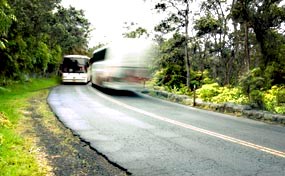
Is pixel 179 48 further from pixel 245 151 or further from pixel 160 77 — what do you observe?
pixel 245 151

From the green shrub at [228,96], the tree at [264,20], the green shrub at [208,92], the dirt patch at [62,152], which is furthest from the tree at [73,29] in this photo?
the dirt patch at [62,152]

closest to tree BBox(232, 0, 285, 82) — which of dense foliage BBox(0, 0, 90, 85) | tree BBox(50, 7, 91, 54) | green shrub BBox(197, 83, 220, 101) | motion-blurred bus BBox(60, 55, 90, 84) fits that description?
green shrub BBox(197, 83, 220, 101)

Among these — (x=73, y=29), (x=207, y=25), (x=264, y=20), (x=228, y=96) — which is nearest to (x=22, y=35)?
(x=207, y=25)

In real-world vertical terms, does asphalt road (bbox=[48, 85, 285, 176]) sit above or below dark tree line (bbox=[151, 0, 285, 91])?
below

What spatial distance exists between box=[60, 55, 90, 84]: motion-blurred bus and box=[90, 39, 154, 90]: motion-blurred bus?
15.3 metres

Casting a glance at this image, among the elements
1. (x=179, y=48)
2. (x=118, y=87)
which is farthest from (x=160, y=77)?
(x=118, y=87)

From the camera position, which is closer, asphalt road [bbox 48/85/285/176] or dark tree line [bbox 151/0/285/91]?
asphalt road [bbox 48/85/285/176]

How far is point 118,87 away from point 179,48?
9.14 metres

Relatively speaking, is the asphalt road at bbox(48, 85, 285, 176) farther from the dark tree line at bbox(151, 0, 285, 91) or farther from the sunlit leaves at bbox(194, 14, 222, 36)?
the sunlit leaves at bbox(194, 14, 222, 36)

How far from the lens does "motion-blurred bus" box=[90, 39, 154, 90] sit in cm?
2269

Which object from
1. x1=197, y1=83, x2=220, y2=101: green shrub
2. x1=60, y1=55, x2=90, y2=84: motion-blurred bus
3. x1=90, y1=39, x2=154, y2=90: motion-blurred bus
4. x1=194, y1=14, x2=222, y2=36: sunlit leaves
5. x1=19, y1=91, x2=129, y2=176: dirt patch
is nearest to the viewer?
x1=19, y1=91, x2=129, y2=176: dirt patch

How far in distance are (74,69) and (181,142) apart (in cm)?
3119

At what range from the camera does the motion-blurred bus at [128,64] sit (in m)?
22.7

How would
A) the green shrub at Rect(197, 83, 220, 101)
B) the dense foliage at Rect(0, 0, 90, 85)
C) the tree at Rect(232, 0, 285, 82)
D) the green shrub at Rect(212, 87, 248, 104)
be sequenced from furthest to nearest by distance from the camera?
the tree at Rect(232, 0, 285, 82)
the dense foliage at Rect(0, 0, 90, 85)
the green shrub at Rect(197, 83, 220, 101)
the green shrub at Rect(212, 87, 248, 104)
